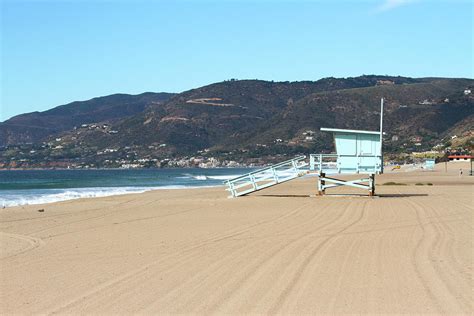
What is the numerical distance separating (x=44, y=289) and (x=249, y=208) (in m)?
12.0

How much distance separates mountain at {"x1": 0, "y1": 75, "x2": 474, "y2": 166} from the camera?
127688 millimetres

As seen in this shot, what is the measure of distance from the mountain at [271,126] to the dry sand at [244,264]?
281 ft

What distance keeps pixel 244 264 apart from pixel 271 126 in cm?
14773

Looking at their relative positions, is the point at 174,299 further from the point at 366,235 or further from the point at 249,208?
the point at 249,208

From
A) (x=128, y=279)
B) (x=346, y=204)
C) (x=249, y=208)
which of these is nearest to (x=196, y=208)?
(x=249, y=208)

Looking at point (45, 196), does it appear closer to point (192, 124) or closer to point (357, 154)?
point (357, 154)

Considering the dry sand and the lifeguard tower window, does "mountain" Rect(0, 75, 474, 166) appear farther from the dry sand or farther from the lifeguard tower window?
the dry sand

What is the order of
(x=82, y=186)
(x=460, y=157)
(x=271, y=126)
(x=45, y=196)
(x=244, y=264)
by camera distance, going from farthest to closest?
(x=271, y=126)
(x=460, y=157)
(x=82, y=186)
(x=45, y=196)
(x=244, y=264)

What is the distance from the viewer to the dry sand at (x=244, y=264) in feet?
24.0

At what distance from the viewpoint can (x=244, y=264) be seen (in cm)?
949

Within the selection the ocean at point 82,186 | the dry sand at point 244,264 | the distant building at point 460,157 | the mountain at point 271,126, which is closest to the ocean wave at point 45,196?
the ocean at point 82,186

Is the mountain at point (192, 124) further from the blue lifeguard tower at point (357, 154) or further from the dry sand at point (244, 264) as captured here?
the dry sand at point (244, 264)

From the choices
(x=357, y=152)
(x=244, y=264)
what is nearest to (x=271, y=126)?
(x=357, y=152)

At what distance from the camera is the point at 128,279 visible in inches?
338
